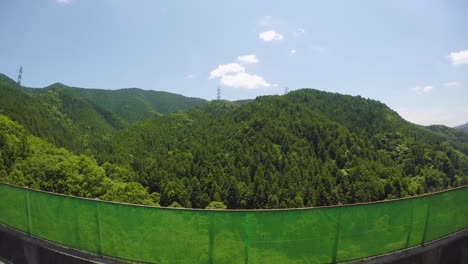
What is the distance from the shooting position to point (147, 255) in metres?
8.80

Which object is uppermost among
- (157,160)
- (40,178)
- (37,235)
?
(37,235)

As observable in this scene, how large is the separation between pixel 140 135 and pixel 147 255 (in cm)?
15224

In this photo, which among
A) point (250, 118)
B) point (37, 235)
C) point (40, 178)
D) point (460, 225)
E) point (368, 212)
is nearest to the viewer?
point (368, 212)

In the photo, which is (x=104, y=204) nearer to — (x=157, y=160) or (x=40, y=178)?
(x=40, y=178)

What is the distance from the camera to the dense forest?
6406 centimetres

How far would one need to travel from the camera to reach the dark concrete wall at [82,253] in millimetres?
9484

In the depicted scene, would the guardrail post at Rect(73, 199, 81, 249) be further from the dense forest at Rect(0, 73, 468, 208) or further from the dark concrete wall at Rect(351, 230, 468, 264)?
the dense forest at Rect(0, 73, 468, 208)

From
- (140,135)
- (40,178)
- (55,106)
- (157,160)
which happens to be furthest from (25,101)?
(40,178)

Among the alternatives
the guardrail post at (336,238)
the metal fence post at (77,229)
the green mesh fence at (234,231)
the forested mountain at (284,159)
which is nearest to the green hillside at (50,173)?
the forested mountain at (284,159)

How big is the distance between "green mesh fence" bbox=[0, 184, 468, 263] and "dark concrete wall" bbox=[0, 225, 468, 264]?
235 millimetres

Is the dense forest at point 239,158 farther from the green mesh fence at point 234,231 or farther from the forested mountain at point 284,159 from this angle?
the green mesh fence at point 234,231

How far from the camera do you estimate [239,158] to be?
405 ft

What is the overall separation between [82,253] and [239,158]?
114m

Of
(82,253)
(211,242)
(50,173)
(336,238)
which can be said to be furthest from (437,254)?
(50,173)
